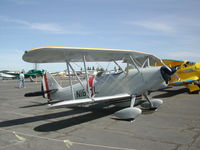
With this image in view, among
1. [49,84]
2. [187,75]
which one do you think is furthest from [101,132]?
[187,75]

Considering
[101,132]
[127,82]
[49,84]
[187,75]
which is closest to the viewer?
[101,132]

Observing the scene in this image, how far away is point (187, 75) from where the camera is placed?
46.2 feet

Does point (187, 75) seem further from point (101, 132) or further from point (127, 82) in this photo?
point (101, 132)

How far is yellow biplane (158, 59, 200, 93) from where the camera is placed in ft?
43.5

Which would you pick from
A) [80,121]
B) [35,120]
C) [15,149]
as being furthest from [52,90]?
[15,149]

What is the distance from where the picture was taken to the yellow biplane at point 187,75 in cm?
1327

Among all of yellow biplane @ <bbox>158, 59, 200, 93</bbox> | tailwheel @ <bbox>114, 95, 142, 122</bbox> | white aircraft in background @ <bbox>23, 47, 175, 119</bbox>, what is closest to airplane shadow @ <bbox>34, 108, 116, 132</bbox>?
white aircraft in background @ <bbox>23, 47, 175, 119</bbox>

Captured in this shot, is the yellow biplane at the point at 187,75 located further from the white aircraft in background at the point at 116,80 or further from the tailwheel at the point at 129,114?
the tailwheel at the point at 129,114

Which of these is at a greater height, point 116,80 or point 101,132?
point 116,80

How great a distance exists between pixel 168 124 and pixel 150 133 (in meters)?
1.16

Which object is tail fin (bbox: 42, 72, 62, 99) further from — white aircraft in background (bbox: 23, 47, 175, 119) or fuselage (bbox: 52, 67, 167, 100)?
fuselage (bbox: 52, 67, 167, 100)

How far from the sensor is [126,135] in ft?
15.9

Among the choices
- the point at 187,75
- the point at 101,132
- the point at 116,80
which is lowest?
the point at 101,132

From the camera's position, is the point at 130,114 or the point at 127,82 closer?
the point at 130,114
